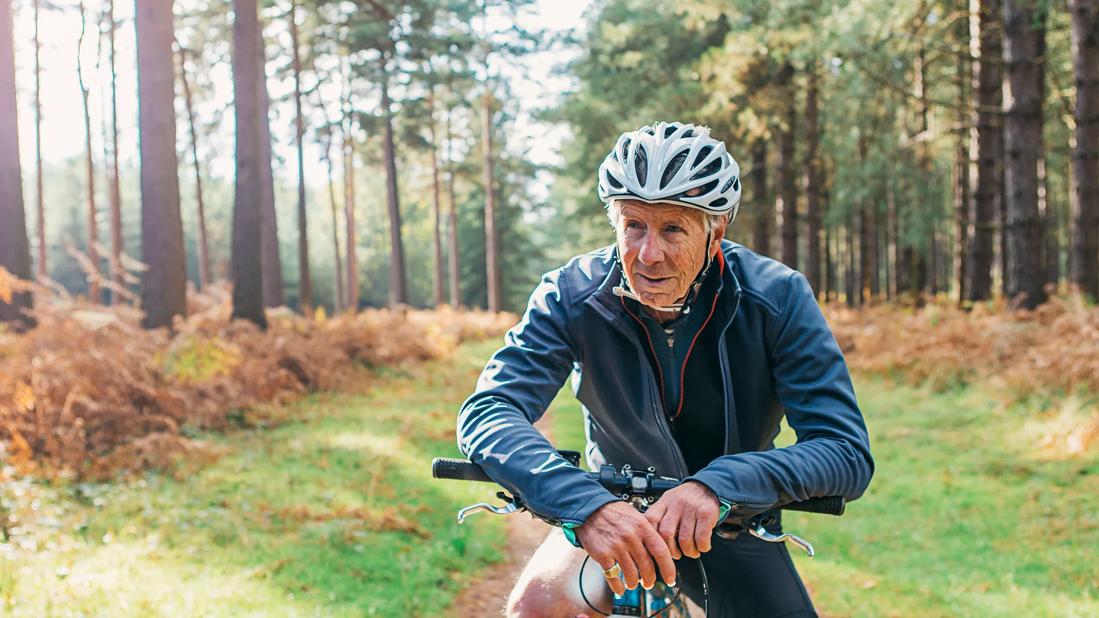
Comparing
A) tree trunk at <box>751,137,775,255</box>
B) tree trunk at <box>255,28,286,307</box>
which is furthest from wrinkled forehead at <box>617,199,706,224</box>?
tree trunk at <box>751,137,775,255</box>

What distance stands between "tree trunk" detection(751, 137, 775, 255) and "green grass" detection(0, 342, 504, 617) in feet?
55.2

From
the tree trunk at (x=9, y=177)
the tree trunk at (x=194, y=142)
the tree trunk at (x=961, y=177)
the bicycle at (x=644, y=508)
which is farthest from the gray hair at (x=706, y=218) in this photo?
the tree trunk at (x=194, y=142)

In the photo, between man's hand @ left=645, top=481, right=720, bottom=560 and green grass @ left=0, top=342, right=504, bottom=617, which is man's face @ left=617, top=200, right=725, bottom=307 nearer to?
man's hand @ left=645, top=481, right=720, bottom=560

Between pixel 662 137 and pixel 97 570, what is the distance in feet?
15.9

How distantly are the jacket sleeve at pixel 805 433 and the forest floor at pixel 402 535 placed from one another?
3665mm

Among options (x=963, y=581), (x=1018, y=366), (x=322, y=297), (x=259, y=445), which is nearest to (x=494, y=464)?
(x=963, y=581)

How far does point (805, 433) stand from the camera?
8.58 feet

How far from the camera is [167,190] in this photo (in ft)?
42.6

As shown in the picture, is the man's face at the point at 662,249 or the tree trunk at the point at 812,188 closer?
the man's face at the point at 662,249

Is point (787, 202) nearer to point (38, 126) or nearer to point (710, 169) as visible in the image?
point (710, 169)

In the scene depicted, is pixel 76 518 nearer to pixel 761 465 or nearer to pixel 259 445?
pixel 259 445

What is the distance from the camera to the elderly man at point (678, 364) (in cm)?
257

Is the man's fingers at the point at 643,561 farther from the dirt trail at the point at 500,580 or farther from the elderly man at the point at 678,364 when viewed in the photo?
the dirt trail at the point at 500,580

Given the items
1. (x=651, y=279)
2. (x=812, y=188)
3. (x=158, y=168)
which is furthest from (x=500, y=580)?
(x=812, y=188)
